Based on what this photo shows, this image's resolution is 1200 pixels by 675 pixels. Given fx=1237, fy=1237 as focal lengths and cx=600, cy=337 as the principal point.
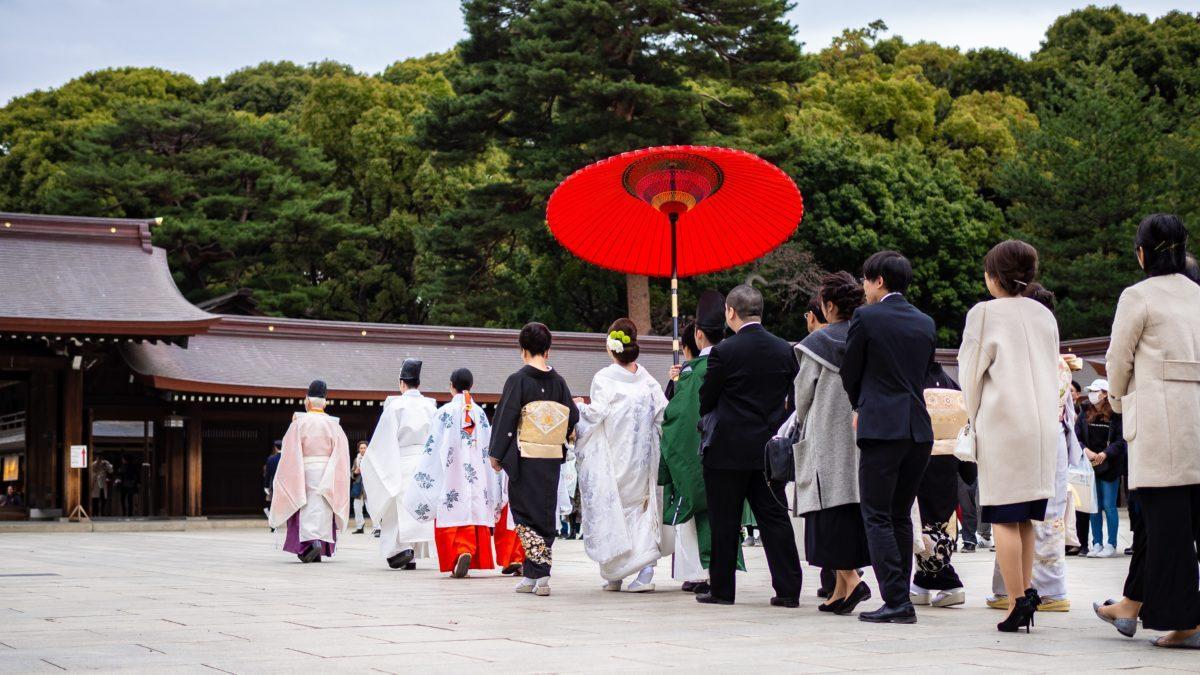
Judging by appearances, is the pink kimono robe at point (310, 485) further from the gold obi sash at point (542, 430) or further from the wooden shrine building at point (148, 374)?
the wooden shrine building at point (148, 374)

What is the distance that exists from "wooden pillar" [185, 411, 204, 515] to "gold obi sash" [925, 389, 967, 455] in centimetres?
1659

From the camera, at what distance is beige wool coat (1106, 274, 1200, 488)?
177 inches

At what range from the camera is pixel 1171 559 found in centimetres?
446

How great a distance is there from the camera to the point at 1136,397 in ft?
15.1

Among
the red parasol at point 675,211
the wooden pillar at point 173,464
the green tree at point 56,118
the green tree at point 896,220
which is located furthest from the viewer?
the green tree at point 56,118

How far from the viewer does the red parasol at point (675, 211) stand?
769 centimetres

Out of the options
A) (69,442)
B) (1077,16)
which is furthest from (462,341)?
(1077,16)

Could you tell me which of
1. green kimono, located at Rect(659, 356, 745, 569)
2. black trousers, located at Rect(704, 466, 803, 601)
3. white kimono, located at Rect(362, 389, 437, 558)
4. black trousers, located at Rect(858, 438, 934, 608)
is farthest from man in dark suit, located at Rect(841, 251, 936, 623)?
white kimono, located at Rect(362, 389, 437, 558)

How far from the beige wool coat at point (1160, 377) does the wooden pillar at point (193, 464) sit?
18.4 m

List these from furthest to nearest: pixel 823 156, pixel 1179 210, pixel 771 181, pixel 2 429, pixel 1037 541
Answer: pixel 823 156 → pixel 1179 210 → pixel 2 429 → pixel 771 181 → pixel 1037 541

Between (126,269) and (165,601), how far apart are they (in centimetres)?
1747

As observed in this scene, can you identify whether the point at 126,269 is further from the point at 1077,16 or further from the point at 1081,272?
the point at 1077,16

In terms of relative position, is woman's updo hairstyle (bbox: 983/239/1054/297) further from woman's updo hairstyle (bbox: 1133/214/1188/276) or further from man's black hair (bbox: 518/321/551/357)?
man's black hair (bbox: 518/321/551/357)

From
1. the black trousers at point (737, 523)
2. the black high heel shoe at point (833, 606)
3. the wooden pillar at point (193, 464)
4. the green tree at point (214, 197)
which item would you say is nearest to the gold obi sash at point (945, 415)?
the black trousers at point (737, 523)
